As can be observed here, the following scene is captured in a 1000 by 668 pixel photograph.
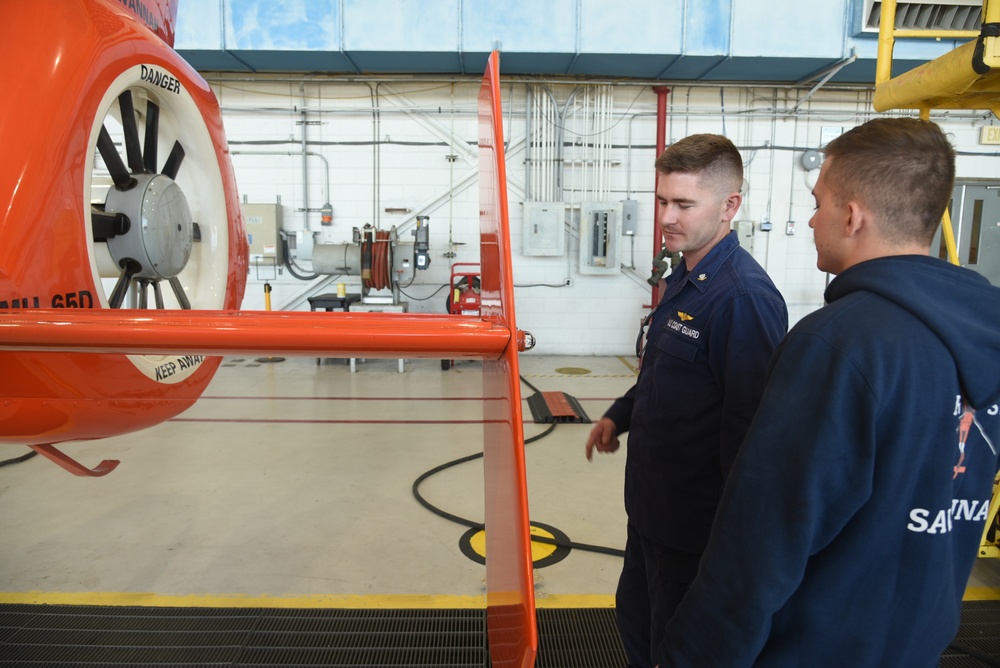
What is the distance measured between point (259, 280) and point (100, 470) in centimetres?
678

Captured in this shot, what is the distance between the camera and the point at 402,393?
6.80 m

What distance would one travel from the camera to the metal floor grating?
2453 mm

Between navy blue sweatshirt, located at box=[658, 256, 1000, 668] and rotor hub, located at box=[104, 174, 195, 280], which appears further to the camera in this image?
rotor hub, located at box=[104, 174, 195, 280]

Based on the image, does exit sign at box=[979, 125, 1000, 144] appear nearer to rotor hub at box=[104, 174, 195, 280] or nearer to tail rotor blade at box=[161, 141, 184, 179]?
tail rotor blade at box=[161, 141, 184, 179]

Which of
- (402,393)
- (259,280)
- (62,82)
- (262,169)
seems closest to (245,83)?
(262,169)

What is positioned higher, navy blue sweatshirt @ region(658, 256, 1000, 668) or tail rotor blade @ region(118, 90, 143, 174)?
tail rotor blade @ region(118, 90, 143, 174)

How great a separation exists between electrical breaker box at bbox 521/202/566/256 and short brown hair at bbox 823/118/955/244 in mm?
7406

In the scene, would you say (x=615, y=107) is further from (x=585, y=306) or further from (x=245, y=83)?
(x=245, y=83)

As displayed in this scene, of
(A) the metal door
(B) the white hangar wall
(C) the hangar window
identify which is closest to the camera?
(C) the hangar window

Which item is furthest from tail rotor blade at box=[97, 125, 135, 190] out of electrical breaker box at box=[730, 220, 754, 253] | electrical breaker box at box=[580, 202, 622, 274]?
electrical breaker box at box=[730, 220, 754, 253]

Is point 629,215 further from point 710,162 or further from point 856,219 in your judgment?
point 856,219

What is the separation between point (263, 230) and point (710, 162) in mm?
7923

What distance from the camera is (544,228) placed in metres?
8.41

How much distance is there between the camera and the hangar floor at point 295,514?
118 inches
